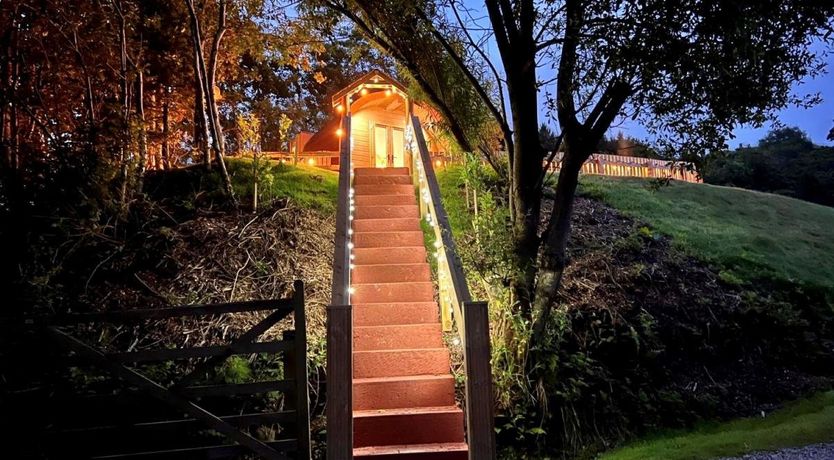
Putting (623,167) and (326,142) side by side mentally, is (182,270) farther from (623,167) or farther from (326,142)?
(623,167)

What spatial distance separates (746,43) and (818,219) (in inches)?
471

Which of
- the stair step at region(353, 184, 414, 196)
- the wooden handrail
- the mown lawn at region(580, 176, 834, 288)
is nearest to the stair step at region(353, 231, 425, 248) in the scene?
the wooden handrail

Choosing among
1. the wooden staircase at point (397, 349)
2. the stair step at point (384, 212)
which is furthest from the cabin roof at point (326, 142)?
the wooden staircase at point (397, 349)

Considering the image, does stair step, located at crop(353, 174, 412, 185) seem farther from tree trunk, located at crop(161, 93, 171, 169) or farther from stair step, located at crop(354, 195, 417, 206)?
tree trunk, located at crop(161, 93, 171, 169)

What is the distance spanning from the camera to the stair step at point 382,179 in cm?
790

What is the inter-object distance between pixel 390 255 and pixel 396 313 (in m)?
1.04

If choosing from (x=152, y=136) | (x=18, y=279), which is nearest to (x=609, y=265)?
(x=18, y=279)

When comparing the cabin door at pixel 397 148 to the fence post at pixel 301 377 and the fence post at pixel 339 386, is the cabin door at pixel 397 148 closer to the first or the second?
the fence post at pixel 301 377

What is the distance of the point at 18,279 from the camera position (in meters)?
6.00

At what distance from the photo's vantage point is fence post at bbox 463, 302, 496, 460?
3.60m

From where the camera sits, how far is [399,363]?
466cm

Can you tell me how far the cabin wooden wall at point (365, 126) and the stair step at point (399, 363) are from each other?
9.55m

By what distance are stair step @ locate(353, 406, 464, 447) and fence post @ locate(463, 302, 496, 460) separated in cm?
46

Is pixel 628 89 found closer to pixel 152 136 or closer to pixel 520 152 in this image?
pixel 520 152
